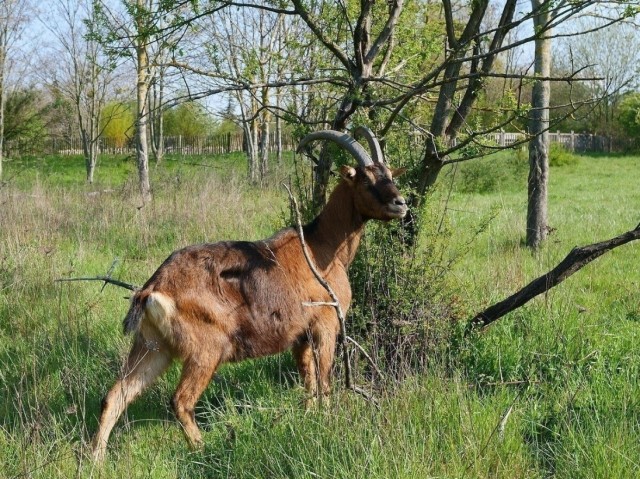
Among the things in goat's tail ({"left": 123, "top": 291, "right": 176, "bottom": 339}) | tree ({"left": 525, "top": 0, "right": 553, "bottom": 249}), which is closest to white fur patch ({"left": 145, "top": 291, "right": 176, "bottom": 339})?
goat's tail ({"left": 123, "top": 291, "right": 176, "bottom": 339})

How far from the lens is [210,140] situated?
39281mm

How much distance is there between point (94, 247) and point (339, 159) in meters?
5.01

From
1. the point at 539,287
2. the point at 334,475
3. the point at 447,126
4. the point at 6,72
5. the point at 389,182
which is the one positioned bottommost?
the point at 334,475

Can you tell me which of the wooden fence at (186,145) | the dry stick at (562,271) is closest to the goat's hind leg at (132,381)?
the dry stick at (562,271)

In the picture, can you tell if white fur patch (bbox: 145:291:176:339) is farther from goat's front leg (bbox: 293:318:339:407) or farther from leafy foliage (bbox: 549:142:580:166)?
leafy foliage (bbox: 549:142:580:166)

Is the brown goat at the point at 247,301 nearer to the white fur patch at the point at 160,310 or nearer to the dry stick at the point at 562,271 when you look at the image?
the white fur patch at the point at 160,310

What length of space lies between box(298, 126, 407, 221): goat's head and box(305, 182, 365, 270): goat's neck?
0.08 metres

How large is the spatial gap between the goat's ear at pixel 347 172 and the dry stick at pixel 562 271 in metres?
1.46

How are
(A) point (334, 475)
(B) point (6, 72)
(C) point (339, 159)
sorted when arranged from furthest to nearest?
(B) point (6, 72) < (C) point (339, 159) < (A) point (334, 475)

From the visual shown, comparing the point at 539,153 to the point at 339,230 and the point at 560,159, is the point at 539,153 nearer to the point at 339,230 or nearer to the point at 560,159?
the point at 339,230

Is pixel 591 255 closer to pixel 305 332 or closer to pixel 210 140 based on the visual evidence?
pixel 305 332

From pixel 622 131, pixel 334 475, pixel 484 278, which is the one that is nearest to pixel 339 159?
pixel 484 278

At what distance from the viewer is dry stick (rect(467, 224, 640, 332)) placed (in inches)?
195

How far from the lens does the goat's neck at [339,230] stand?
518cm
